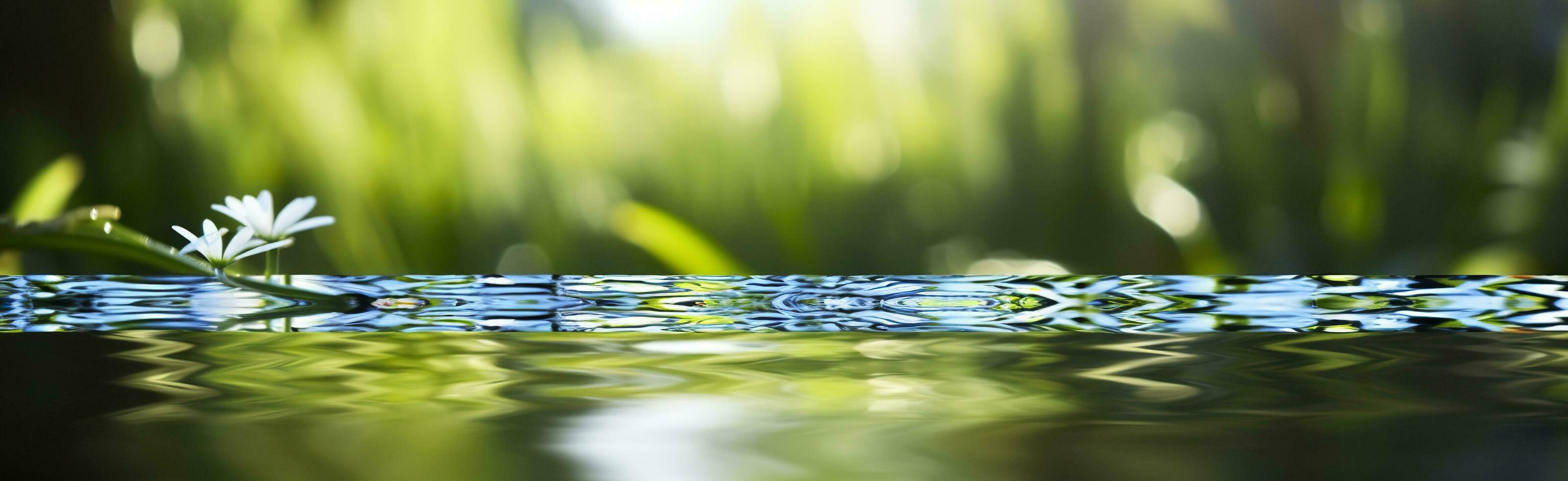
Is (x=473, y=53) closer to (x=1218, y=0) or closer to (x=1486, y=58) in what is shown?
(x=1218, y=0)

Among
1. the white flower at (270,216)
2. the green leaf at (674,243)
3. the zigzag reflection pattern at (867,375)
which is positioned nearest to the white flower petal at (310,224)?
the white flower at (270,216)

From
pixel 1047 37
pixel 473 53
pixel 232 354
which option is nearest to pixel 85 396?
pixel 232 354

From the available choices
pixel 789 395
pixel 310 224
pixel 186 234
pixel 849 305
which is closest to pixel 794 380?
pixel 789 395

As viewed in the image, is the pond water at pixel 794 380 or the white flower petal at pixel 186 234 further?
the white flower petal at pixel 186 234

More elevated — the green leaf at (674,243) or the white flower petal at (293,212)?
the white flower petal at (293,212)

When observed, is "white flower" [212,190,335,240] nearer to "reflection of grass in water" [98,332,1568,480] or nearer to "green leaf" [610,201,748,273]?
"reflection of grass in water" [98,332,1568,480]

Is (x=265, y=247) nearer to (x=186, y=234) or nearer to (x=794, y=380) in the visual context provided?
(x=186, y=234)

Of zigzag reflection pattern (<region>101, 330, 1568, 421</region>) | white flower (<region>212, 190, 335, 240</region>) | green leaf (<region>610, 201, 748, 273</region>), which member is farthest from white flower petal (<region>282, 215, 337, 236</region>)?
green leaf (<region>610, 201, 748, 273</region>)

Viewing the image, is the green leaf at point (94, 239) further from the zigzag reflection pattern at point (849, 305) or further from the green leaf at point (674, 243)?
the green leaf at point (674, 243)
